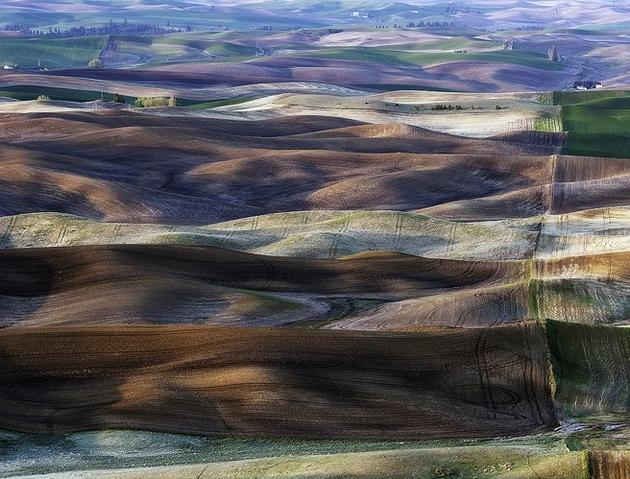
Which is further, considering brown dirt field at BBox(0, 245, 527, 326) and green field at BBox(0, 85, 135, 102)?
green field at BBox(0, 85, 135, 102)

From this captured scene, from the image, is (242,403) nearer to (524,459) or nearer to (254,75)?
(524,459)

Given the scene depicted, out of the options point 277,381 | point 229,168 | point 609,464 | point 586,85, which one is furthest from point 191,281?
point 586,85

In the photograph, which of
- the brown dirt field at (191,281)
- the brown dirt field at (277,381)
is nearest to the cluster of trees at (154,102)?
the brown dirt field at (191,281)

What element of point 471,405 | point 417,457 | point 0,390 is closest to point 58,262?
point 0,390

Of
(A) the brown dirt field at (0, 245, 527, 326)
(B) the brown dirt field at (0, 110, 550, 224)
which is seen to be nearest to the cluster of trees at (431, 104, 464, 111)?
(B) the brown dirt field at (0, 110, 550, 224)

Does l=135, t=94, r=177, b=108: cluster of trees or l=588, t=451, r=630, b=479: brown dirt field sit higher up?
l=588, t=451, r=630, b=479: brown dirt field

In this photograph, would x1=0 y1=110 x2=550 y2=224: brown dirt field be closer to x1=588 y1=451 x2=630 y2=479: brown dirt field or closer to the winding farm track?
the winding farm track
